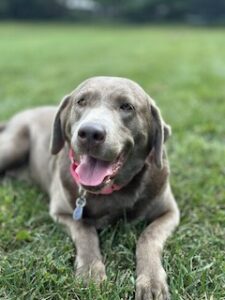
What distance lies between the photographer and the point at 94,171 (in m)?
2.99

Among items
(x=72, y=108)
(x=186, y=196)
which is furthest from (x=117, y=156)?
(x=186, y=196)

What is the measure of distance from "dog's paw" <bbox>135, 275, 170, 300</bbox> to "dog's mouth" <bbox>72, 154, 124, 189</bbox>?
579mm

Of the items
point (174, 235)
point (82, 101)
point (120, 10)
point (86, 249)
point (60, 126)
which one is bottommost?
point (120, 10)

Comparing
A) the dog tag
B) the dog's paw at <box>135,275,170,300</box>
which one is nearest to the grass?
the dog's paw at <box>135,275,170,300</box>

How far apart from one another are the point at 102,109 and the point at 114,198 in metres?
0.59

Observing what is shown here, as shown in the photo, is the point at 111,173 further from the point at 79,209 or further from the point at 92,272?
the point at 92,272

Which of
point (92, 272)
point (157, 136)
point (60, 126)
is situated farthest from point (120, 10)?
point (92, 272)

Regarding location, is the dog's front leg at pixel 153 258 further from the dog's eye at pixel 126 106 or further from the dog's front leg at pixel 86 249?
the dog's eye at pixel 126 106

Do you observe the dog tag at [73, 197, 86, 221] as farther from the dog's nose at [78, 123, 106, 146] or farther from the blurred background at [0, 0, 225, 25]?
the blurred background at [0, 0, 225, 25]

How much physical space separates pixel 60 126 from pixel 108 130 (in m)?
0.74

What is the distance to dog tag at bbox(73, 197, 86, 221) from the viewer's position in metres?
3.31

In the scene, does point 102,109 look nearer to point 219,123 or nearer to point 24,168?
point 24,168

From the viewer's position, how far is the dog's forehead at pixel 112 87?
3217 mm

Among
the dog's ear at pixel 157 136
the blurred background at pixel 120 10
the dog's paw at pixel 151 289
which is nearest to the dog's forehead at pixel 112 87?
the dog's ear at pixel 157 136
